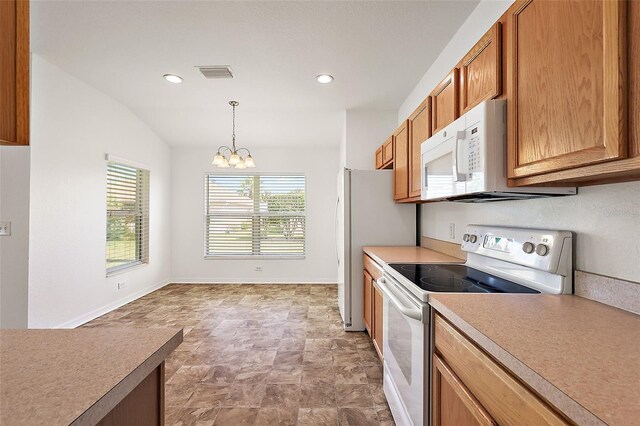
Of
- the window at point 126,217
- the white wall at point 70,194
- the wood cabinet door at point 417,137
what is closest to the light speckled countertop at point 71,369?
the wood cabinet door at point 417,137

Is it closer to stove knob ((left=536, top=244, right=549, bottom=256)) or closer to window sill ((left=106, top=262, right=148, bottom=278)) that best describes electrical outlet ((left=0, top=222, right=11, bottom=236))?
window sill ((left=106, top=262, right=148, bottom=278))

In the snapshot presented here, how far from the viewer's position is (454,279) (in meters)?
1.65

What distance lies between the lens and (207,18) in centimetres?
227

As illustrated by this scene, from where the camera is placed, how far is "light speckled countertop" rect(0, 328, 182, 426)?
0.51m

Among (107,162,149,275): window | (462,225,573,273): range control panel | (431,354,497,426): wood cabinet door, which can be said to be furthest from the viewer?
(107,162,149,275): window

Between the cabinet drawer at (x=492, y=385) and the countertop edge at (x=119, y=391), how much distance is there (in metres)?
0.89

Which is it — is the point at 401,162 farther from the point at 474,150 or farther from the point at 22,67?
the point at 22,67

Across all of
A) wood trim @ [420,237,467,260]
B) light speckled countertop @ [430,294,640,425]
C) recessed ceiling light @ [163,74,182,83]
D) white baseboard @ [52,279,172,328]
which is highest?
recessed ceiling light @ [163,74,182,83]

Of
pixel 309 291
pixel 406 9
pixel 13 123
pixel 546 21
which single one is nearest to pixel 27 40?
pixel 13 123

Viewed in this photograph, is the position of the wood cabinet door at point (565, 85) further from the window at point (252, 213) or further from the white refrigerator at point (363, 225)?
the window at point (252, 213)

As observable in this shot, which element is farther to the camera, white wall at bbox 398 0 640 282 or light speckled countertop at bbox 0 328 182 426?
white wall at bbox 398 0 640 282

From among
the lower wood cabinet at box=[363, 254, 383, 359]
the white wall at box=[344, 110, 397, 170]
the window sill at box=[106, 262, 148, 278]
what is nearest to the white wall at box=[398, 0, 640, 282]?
the lower wood cabinet at box=[363, 254, 383, 359]

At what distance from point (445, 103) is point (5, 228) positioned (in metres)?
3.72

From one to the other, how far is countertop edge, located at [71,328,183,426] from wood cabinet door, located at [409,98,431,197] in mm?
2004
